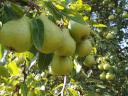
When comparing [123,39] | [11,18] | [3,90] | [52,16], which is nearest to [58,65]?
[52,16]

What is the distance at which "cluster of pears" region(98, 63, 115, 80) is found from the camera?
6.02 m

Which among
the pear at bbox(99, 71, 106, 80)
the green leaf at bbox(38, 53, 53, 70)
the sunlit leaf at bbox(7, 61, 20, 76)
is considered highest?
the green leaf at bbox(38, 53, 53, 70)

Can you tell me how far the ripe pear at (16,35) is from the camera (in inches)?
47.6

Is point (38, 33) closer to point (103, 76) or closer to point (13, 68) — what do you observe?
point (13, 68)

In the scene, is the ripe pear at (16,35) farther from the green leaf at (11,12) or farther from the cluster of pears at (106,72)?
the cluster of pears at (106,72)

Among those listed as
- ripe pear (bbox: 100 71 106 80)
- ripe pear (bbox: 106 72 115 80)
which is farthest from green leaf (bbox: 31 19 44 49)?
ripe pear (bbox: 100 71 106 80)

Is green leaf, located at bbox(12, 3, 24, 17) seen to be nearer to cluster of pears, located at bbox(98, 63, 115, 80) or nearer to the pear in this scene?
cluster of pears, located at bbox(98, 63, 115, 80)

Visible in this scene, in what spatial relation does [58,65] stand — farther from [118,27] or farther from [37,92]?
[118,27]

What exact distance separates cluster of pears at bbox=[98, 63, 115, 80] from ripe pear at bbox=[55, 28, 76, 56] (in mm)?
4648

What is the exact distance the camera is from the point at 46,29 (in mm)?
1280

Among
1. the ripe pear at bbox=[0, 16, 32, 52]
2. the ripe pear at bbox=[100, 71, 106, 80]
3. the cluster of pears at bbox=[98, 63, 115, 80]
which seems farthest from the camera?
the ripe pear at bbox=[100, 71, 106, 80]

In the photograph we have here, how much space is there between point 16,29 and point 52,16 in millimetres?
208

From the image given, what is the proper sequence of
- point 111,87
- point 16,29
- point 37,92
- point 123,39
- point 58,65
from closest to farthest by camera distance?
point 16,29
point 58,65
point 37,92
point 111,87
point 123,39

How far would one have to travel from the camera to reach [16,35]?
121 centimetres
